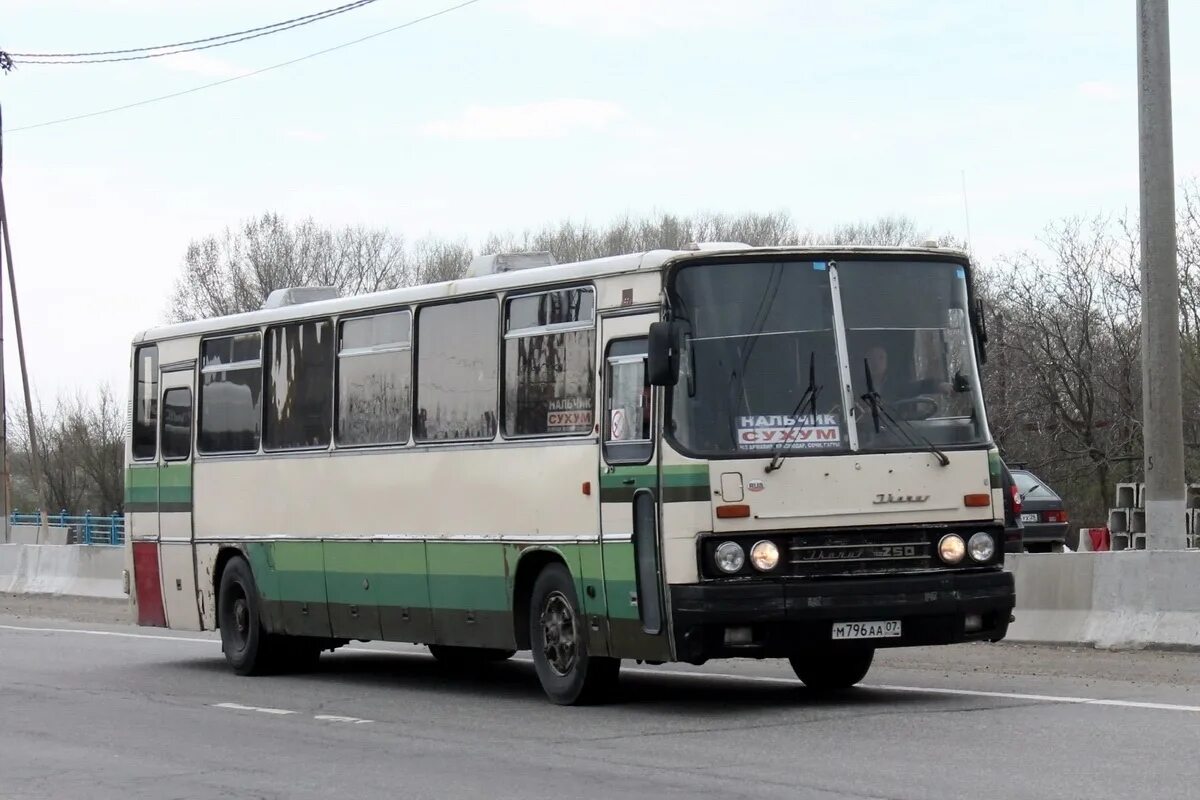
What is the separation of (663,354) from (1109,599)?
6325 millimetres

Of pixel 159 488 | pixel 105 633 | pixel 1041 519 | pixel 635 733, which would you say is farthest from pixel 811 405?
pixel 1041 519

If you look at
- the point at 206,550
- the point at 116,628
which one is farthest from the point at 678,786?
the point at 116,628

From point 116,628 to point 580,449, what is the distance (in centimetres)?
1368

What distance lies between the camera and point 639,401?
12742 mm

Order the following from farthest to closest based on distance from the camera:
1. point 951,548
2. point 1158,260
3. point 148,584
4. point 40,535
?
point 40,535
point 148,584
point 1158,260
point 951,548

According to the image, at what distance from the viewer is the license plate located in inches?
487

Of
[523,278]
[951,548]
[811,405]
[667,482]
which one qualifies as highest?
[523,278]

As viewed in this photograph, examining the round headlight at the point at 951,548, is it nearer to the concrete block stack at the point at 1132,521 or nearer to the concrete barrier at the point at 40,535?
the concrete block stack at the point at 1132,521

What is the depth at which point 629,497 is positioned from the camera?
12.8m

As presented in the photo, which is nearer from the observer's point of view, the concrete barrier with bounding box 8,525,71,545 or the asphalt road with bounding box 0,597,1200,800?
the asphalt road with bounding box 0,597,1200,800

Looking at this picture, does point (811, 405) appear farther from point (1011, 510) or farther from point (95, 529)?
point (95, 529)

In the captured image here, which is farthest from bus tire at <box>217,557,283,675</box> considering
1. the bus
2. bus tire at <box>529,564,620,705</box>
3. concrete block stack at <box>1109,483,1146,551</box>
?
concrete block stack at <box>1109,483,1146,551</box>

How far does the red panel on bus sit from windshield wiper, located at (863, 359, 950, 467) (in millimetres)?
8931

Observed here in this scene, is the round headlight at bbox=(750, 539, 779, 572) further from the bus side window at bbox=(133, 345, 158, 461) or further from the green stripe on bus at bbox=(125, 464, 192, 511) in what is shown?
the bus side window at bbox=(133, 345, 158, 461)
